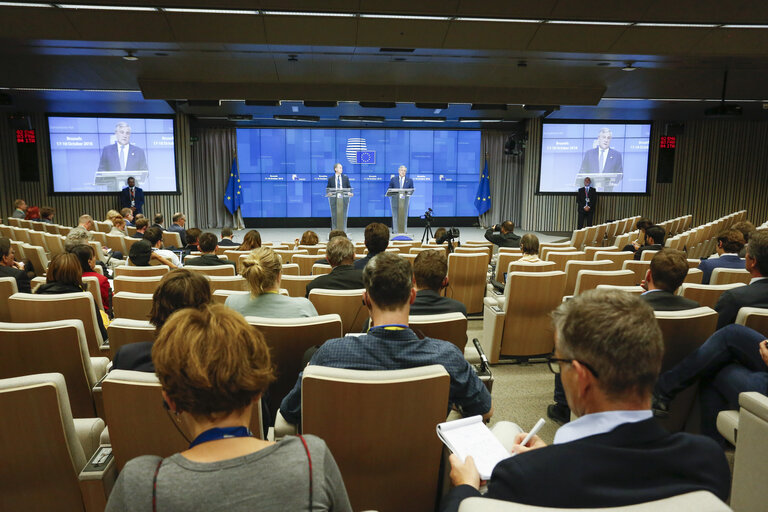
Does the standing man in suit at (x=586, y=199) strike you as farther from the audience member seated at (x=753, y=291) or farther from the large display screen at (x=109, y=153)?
the audience member seated at (x=753, y=291)

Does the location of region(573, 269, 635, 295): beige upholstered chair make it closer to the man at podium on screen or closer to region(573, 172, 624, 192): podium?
the man at podium on screen

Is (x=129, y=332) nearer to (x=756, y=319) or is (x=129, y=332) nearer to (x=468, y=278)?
(x=756, y=319)

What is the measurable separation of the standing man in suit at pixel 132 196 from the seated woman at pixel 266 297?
40.1 ft

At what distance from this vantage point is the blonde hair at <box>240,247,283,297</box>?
290cm

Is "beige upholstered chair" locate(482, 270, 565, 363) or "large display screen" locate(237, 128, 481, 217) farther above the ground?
"large display screen" locate(237, 128, 481, 217)

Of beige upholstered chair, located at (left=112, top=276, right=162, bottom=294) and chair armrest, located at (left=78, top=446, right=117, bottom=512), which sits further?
beige upholstered chair, located at (left=112, top=276, right=162, bottom=294)

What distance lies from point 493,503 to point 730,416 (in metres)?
1.95

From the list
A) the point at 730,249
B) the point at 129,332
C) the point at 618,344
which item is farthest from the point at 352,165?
the point at 618,344

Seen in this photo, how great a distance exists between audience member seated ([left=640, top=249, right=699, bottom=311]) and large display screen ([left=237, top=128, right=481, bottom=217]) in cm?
1312

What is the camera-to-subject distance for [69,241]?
512cm

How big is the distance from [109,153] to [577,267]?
13.2m

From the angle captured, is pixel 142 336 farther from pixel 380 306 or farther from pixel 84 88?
pixel 84 88

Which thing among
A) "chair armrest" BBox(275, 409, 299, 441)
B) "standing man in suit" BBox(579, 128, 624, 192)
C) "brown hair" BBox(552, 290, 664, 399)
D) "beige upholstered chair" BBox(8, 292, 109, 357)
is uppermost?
"standing man in suit" BBox(579, 128, 624, 192)

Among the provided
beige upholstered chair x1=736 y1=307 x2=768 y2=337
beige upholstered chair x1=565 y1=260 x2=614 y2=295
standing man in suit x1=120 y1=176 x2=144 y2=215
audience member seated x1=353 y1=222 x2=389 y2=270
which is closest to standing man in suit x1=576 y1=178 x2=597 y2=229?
beige upholstered chair x1=565 y1=260 x2=614 y2=295
